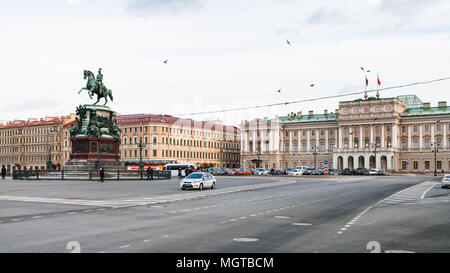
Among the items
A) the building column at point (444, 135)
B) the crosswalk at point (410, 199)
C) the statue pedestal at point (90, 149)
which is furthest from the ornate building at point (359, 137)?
the crosswalk at point (410, 199)

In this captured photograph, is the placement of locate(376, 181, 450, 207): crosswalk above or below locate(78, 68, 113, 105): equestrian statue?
below

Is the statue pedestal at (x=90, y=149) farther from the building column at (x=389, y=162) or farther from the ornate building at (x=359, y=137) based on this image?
the building column at (x=389, y=162)

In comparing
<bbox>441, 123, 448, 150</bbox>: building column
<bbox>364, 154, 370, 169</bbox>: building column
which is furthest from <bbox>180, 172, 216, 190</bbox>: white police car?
<bbox>441, 123, 448, 150</bbox>: building column

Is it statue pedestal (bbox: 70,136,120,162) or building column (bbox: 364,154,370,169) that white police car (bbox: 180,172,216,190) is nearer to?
statue pedestal (bbox: 70,136,120,162)

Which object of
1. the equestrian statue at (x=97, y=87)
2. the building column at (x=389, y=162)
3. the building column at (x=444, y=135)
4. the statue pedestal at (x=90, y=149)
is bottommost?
the building column at (x=389, y=162)

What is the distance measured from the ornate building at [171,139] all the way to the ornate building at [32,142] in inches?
790

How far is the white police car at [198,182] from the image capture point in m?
38.1

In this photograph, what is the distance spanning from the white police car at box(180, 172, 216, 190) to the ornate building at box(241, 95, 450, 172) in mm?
91619

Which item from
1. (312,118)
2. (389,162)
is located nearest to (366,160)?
(389,162)

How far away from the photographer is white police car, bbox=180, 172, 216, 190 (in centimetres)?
3806

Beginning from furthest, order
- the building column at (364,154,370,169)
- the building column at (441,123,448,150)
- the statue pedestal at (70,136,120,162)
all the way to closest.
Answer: the building column at (364,154,370,169), the building column at (441,123,448,150), the statue pedestal at (70,136,120,162)

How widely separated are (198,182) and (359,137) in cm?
10976

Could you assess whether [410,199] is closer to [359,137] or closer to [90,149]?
[90,149]

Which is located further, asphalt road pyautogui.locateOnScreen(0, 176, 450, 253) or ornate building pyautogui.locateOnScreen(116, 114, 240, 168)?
ornate building pyautogui.locateOnScreen(116, 114, 240, 168)
